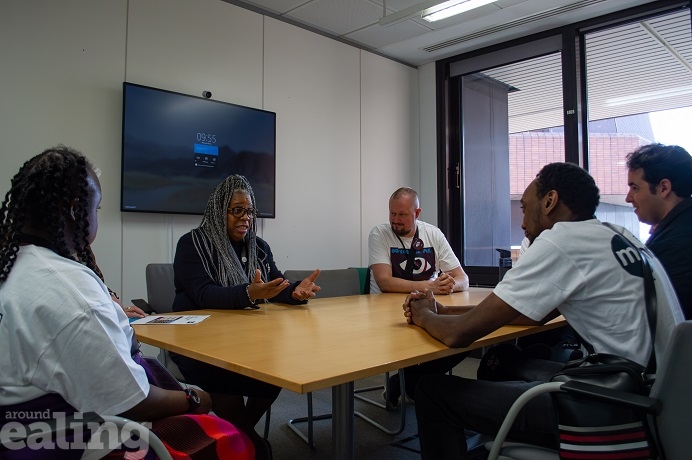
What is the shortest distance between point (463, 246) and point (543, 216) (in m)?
3.75

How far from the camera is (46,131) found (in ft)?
10.2

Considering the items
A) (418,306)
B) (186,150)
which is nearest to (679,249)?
(418,306)

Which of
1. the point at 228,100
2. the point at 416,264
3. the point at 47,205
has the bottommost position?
the point at 416,264

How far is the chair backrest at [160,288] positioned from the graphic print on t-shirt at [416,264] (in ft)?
4.79

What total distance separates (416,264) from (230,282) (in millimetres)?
1442

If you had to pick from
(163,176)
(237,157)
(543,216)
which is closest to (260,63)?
(237,157)

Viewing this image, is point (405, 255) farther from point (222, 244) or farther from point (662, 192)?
point (662, 192)

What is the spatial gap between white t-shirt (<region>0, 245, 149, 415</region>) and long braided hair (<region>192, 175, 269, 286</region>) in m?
1.35

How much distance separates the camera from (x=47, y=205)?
114 cm

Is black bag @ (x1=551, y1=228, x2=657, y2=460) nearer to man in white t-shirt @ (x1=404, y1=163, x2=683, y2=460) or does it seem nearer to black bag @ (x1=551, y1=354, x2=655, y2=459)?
black bag @ (x1=551, y1=354, x2=655, y2=459)

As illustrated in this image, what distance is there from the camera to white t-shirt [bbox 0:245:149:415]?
99 centimetres

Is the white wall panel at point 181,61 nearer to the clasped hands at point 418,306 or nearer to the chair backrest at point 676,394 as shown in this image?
the clasped hands at point 418,306

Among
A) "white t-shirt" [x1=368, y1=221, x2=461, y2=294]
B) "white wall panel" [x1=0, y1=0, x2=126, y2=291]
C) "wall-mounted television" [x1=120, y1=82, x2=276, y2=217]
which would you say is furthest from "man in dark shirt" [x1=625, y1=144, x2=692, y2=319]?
"white wall panel" [x1=0, y1=0, x2=126, y2=291]

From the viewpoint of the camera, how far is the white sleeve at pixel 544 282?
1433 mm
